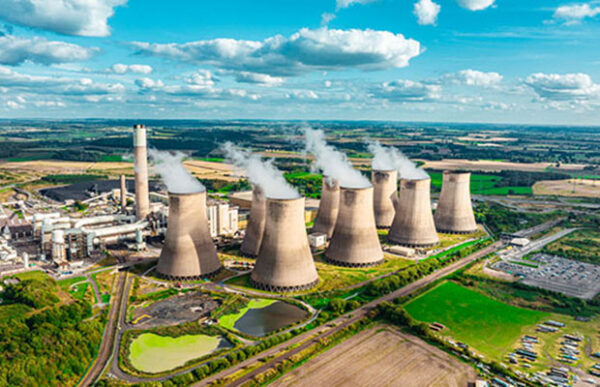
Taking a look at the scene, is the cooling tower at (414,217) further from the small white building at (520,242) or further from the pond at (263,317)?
the pond at (263,317)

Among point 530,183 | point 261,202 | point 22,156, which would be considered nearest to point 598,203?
point 530,183

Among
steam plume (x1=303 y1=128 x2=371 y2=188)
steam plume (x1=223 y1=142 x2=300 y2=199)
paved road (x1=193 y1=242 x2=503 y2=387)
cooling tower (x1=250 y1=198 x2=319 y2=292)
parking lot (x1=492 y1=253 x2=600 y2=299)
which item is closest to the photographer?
paved road (x1=193 y1=242 x2=503 y2=387)

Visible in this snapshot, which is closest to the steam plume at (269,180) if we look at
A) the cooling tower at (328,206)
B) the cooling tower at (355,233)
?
the cooling tower at (355,233)

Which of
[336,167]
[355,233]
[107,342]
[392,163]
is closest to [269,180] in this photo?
[355,233]

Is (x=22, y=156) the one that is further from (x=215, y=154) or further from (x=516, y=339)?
(x=516, y=339)

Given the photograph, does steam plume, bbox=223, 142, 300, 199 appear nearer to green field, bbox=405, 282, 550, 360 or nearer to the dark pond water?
the dark pond water

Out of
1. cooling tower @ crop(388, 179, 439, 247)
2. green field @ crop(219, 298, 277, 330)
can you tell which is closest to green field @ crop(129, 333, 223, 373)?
green field @ crop(219, 298, 277, 330)
